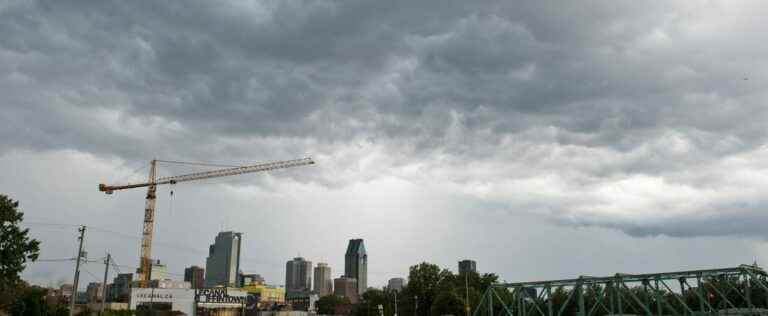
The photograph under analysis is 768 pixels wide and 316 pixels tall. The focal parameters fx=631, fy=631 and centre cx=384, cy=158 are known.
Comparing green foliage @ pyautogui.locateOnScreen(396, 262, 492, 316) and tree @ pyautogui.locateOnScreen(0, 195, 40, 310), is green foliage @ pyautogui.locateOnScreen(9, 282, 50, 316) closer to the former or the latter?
tree @ pyautogui.locateOnScreen(0, 195, 40, 310)

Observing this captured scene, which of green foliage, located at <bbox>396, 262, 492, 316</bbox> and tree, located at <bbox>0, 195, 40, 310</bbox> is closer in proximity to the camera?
tree, located at <bbox>0, 195, 40, 310</bbox>

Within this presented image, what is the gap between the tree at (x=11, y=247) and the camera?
80.3 metres

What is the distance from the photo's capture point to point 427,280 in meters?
150

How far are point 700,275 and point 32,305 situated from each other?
266 ft

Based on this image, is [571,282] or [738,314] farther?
[571,282]

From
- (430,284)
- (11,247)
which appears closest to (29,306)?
(11,247)

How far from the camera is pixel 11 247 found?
265 feet

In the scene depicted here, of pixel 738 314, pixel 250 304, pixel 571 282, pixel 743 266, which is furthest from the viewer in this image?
pixel 250 304

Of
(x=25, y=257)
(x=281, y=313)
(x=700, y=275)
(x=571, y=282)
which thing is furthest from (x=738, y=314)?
(x=281, y=313)

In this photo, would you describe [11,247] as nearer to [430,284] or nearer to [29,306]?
[29,306]

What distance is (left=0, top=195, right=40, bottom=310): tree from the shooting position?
8031 centimetres

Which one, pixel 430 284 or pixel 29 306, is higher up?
pixel 430 284

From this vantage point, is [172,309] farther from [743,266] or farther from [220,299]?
[743,266]

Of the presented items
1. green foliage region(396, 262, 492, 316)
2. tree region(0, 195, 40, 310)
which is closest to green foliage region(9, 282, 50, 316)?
tree region(0, 195, 40, 310)
